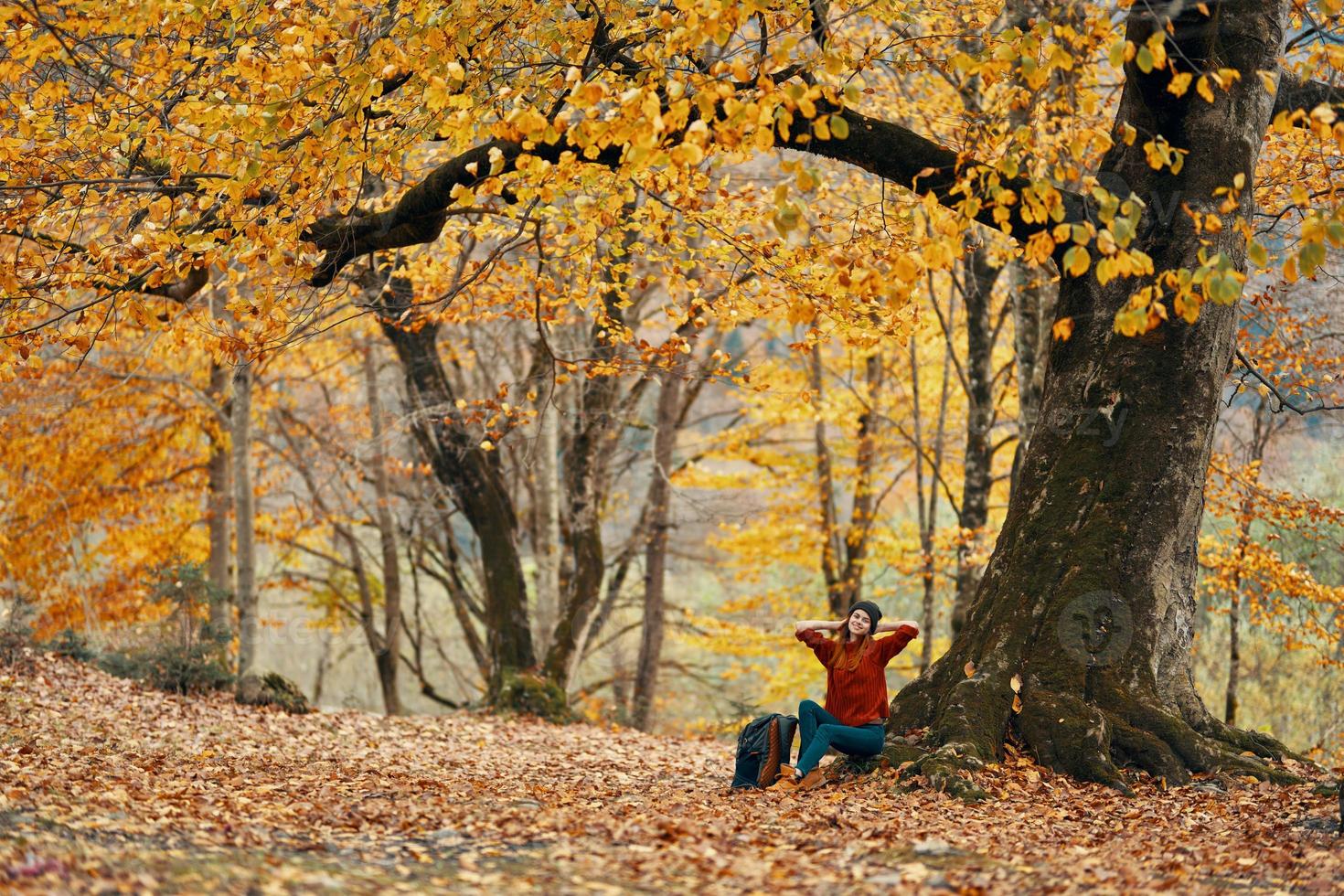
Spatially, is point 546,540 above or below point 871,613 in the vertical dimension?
above

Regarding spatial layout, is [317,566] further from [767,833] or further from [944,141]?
[767,833]

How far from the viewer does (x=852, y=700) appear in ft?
24.3

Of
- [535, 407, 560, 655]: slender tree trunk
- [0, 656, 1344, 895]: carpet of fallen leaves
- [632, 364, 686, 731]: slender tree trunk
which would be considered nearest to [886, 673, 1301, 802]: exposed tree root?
[0, 656, 1344, 895]: carpet of fallen leaves

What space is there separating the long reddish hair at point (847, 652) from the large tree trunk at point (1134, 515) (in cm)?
Result: 70

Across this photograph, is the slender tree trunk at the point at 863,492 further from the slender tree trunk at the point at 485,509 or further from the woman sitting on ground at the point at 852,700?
the woman sitting on ground at the point at 852,700

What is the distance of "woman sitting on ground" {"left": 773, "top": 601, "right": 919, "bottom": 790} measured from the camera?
7.29m

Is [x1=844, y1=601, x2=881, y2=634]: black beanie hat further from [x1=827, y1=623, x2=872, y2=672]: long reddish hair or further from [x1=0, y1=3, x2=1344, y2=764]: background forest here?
[x1=0, y1=3, x2=1344, y2=764]: background forest

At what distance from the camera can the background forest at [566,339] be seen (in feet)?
22.8

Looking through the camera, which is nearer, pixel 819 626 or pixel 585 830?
pixel 585 830

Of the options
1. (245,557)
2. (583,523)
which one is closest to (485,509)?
(583,523)

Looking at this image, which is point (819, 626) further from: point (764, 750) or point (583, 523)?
point (583, 523)

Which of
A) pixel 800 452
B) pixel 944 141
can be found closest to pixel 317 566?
pixel 800 452

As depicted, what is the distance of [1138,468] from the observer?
25.1ft

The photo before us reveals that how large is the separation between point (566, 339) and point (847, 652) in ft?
33.9
